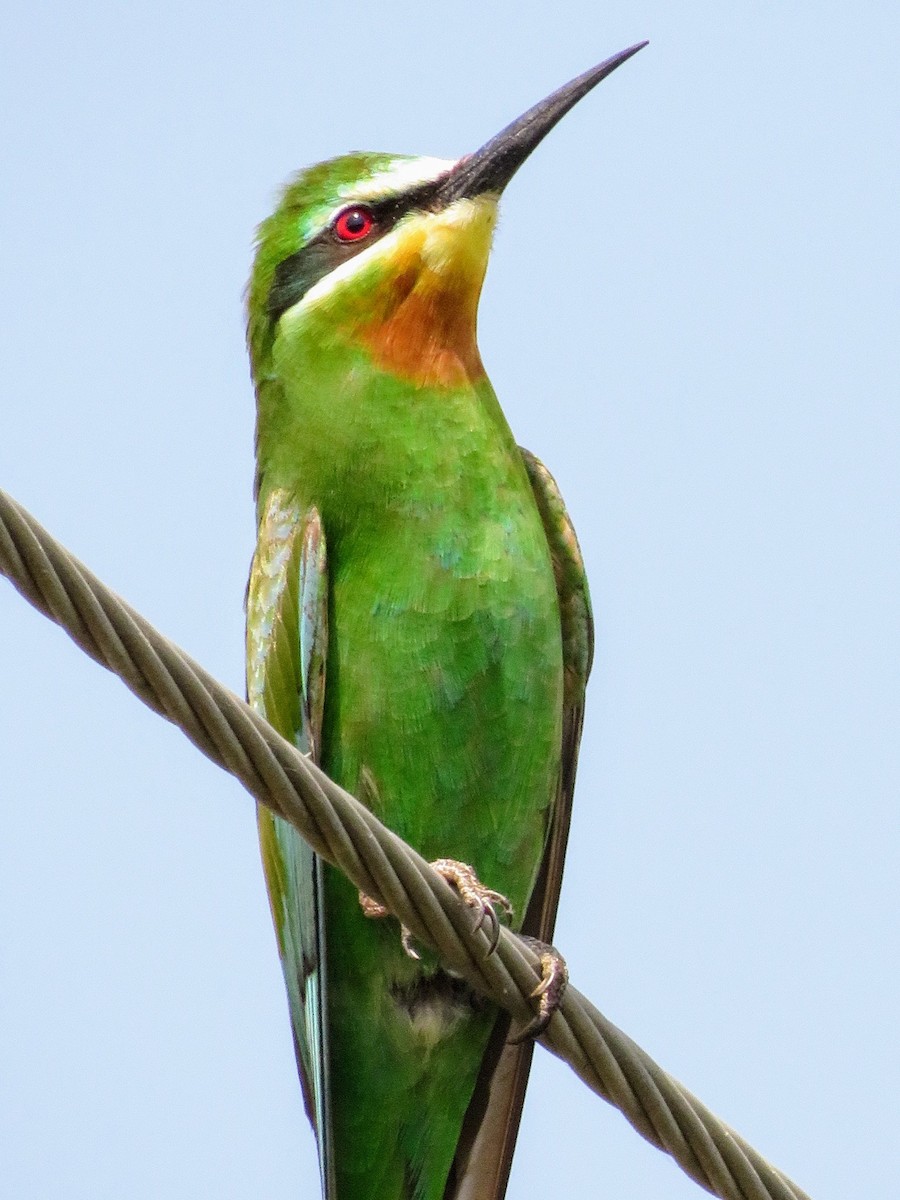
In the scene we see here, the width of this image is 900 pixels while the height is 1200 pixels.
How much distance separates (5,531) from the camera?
273cm

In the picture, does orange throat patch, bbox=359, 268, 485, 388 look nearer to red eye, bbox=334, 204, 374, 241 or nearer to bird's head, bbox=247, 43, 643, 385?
bird's head, bbox=247, 43, 643, 385

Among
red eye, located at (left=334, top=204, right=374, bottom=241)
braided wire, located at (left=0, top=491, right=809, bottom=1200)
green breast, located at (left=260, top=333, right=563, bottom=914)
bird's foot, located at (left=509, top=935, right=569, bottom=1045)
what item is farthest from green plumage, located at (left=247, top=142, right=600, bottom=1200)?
braided wire, located at (left=0, top=491, right=809, bottom=1200)

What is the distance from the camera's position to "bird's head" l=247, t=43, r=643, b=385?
5.18 metres

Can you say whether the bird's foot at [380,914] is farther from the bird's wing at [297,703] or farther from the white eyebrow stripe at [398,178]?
the white eyebrow stripe at [398,178]

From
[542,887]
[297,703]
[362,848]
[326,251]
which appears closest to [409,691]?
[297,703]

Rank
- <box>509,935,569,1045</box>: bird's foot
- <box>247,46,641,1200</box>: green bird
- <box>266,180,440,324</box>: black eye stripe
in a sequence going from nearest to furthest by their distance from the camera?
<box>509,935,569,1045</box>: bird's foot, <box>247,46,641,1200</box>: green bird, <box>266,180,440,324</box>: black eye stripe

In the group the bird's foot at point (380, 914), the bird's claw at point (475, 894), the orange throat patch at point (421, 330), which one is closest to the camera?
the bird's claw at point (475, 894)

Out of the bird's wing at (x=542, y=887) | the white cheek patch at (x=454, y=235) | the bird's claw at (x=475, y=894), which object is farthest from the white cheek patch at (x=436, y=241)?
the bird's claw at (x=475, y=894)

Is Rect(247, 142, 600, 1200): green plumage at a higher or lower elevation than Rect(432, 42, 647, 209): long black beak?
→ lower

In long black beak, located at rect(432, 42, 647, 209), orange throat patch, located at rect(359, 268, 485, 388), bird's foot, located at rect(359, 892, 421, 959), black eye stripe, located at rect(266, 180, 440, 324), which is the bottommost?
bird's foot, located at rect(359, 892, 421, 959)

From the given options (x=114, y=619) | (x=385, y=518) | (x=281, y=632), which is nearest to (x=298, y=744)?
(x=281, y=632)

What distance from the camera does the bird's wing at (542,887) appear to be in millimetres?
4734

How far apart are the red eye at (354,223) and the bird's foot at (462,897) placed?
1897mm

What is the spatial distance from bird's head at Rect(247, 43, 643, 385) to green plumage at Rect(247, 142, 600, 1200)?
9cm
